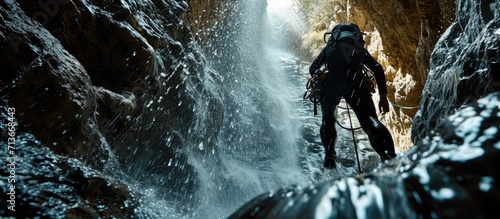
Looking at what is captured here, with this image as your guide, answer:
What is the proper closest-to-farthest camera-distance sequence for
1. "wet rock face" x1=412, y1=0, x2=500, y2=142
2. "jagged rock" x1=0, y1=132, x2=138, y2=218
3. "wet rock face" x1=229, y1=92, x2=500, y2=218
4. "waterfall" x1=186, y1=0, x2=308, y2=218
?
"wet rock face" x1=229, y1=92, x2=500, y2=218 < "jagged rock" x1=0, y1=132, x2=138, y2=218 < "wet rock face" x1=412, y1=0, x2=500, y2=142 < "waterfall" x1=186, y1=0, x2=308, y2=218

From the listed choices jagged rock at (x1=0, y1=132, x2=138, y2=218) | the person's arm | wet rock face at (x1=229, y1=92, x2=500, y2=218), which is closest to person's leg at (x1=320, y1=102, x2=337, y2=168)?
the person's arm

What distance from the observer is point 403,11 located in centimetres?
829

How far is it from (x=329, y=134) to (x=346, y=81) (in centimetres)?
85

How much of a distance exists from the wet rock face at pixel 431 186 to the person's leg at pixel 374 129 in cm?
236

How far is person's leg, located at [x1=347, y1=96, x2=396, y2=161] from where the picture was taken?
3916 millimetres

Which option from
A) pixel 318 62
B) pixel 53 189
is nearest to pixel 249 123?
pixel 318 62

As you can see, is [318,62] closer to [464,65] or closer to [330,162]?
[330,162]

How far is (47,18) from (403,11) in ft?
26.2

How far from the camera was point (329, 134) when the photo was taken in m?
4.93

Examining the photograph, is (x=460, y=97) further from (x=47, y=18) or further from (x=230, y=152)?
Result: (x=230, y=152)

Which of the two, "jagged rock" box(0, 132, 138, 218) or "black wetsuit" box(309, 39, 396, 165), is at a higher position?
"black wetsuit" box(309, 39, 396, 165)

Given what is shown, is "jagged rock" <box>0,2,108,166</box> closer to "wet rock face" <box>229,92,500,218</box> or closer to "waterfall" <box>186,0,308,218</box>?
"wet rock face" <box>229,92,500,218</box>

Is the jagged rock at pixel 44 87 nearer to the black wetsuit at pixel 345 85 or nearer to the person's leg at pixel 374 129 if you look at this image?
the black wetsuit at pixel 345 85

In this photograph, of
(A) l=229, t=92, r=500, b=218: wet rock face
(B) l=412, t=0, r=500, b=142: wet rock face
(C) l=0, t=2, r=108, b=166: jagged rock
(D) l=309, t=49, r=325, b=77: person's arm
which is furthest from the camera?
(D) l=309, t=49, r=325, b=77: person's arm
